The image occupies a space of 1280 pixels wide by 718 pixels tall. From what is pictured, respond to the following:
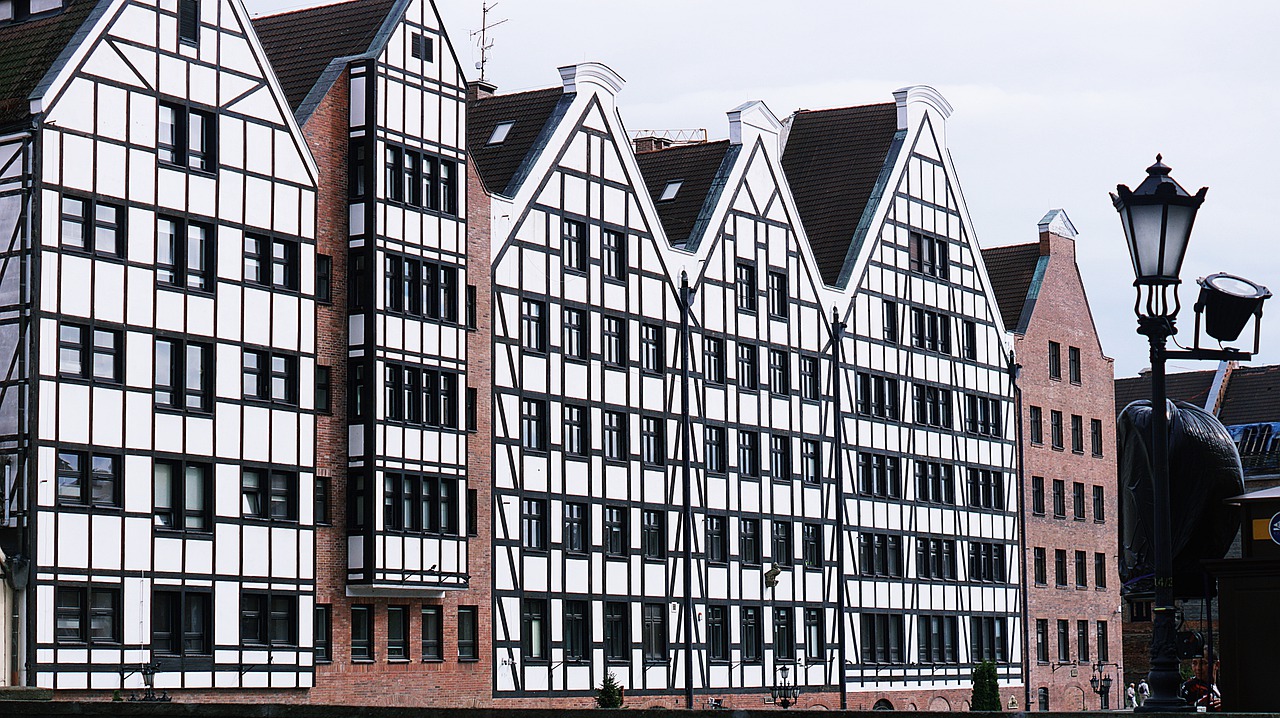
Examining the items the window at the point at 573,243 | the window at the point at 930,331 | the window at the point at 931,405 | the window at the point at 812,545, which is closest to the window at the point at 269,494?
the window at the point at 573,243

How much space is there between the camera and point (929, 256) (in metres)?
66.7

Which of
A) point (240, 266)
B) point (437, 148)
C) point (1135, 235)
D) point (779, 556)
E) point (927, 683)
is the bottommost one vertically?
point (927, 683)

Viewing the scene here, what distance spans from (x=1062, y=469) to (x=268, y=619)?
138 feet

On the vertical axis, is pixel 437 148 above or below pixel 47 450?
above

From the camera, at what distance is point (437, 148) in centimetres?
4566

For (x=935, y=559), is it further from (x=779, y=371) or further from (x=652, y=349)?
(x=652, y=349)

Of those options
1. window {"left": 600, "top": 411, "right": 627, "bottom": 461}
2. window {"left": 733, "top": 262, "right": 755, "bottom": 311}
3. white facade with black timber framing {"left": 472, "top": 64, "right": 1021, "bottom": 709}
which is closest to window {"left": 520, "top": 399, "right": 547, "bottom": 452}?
white facade with black timber framing {"left": 472, "top": 64, "right": 1021, "bottom": 709}

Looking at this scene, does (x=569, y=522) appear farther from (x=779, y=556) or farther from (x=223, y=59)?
(x=223, y=59)

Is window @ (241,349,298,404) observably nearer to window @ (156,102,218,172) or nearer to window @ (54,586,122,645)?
window @ (156,102,218,172)

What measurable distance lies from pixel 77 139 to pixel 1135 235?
2913 centimetres

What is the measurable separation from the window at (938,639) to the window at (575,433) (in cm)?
1819

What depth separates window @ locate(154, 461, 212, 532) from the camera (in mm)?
38375

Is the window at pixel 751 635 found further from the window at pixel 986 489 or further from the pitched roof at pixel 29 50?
the pitched roof at pixel 29 50

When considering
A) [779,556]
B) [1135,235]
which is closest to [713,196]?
[779,556]
